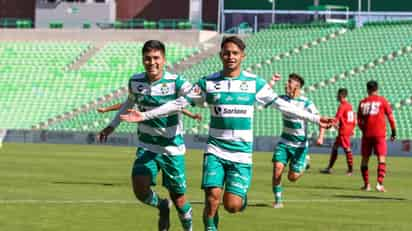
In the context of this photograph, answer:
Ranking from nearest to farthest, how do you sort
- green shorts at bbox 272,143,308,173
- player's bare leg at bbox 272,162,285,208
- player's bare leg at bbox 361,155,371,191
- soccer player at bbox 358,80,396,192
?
player's bare leg at bbox 272,162,285,208
green shorts at bbox 272,143,308,173
soccer player at bbox 358,80,396,192
player's bare leg at bbox 361,155,371,191

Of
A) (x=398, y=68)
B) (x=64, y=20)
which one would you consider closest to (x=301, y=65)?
(x=398, y=68)

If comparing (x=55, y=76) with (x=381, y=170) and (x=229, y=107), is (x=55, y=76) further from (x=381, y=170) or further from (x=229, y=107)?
(x=229, y=107)

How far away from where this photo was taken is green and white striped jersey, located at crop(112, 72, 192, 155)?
13719mm

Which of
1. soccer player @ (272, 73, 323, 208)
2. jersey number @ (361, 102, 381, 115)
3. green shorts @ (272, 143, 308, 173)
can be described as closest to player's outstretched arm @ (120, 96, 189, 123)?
soccer player @ (272, 73, 323, 208)

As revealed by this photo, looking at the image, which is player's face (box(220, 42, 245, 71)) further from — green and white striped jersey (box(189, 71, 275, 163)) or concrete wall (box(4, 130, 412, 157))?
concrete wall (box(4, 130, 412, 157))

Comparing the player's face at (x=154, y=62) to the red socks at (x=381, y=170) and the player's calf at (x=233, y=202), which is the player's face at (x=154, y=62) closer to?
the player's calf at (x=233, y=202)

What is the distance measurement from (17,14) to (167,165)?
6243 centimetres

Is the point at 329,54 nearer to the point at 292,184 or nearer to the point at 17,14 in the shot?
the point at 17,14

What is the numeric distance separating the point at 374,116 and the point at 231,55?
11.7 meters

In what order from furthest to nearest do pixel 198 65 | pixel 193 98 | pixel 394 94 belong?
pixel 198 65 → pixel 394 94 → pixel 193 98

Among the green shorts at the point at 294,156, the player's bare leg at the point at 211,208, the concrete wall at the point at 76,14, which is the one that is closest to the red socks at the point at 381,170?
the green shorts at the point at 294,156

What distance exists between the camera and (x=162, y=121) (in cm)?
1370

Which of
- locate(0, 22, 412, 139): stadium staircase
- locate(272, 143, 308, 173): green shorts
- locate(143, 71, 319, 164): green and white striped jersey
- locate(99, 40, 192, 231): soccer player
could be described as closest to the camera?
locate(143, 71, 319, 164): green and white striped jersey

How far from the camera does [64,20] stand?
235 ft
